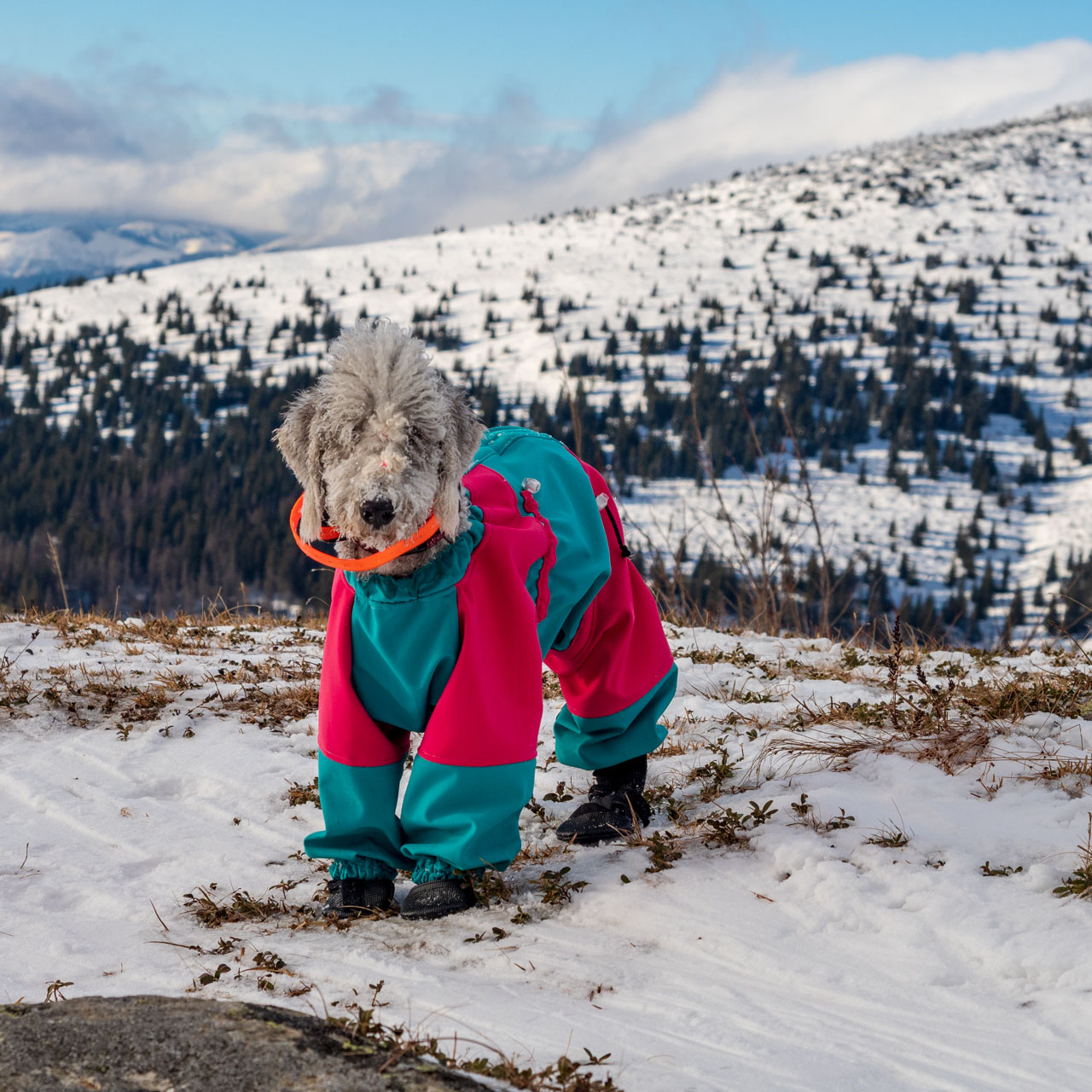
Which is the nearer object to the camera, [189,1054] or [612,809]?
[189,1054]

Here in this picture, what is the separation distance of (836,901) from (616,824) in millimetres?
1098

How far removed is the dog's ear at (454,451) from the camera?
10.3 feet

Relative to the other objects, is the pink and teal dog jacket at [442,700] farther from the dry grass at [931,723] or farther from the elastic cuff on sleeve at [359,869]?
the dry grass at [931,723]

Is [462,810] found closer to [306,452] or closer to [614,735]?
[614,735]

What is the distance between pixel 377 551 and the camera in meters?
3.10

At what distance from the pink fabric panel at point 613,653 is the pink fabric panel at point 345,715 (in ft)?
3.73

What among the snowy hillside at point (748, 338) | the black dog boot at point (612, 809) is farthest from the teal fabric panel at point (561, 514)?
the snowy hillside at point (748, 338)

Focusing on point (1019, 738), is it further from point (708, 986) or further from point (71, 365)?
point (71, 365)

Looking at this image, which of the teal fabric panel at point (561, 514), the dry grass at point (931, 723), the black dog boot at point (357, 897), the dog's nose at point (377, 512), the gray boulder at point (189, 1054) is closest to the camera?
the gray boulder at point (189, 1054)

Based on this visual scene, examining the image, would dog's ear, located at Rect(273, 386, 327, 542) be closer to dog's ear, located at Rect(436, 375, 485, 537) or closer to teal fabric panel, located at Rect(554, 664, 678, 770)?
dog's ear, located at Rect(436, 375, 485, 537)

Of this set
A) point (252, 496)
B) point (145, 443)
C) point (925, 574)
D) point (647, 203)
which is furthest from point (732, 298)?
point (145, 443)

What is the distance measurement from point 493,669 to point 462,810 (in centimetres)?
54

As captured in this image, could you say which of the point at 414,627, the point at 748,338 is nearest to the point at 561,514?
the point at 414,627

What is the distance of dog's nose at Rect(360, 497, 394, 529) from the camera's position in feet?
9.64
